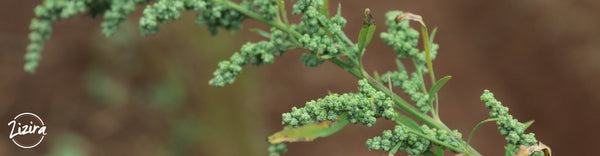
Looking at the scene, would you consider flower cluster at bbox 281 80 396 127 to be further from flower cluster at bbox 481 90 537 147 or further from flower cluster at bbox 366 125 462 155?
flower cluster at bbox 481 90 537 147

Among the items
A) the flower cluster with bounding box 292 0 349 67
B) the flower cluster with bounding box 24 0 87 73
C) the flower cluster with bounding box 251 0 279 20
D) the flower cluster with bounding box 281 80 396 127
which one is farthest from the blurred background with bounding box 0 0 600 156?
the flower cluster with bounding box 281 80 396 127

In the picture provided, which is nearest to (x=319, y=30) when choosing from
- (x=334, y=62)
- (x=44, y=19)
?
(x=334, y=62)

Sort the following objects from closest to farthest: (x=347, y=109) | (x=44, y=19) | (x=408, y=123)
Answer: (x=347, y=109) → (x=408, y=123) → (x=44, y=19)

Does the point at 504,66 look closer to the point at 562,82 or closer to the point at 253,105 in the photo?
the point at 562,82

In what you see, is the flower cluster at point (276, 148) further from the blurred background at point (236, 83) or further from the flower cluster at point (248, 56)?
the blurred background at point (236, 83)

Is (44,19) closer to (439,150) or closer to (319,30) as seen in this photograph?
(319,30)

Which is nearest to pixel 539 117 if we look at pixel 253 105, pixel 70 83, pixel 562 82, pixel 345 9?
pixel 562 82

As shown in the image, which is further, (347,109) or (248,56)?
(248,56)
